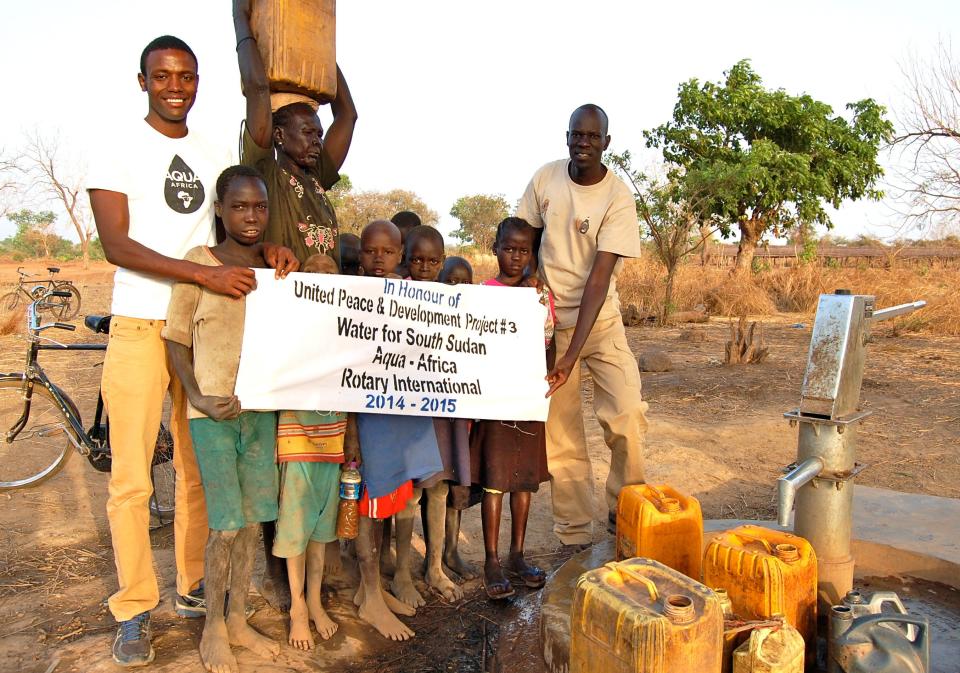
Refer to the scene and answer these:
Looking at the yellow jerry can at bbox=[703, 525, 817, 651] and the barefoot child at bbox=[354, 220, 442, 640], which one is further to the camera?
the barefoot child at bbox=[354, 220, 442, 640]

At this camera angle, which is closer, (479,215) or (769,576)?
(769,576)

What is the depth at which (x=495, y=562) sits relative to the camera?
338cm

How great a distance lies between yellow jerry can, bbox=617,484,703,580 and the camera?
8.47 ft

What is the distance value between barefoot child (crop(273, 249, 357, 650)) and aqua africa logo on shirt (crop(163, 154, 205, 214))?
487mm

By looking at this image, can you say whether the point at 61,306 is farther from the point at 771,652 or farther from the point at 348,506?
the point at 771,652

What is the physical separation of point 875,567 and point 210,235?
3.04 meters

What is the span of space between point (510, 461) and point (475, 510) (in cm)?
144

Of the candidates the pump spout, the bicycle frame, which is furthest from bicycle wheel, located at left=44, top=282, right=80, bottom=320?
the pump spout

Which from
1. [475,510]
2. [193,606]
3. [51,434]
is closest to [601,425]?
[475,510]

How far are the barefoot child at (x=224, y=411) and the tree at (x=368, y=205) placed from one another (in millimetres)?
26585

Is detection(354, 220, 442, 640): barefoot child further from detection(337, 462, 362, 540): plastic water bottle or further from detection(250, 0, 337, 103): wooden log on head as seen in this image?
detection(250, 0, 337, 103): wooden log on head

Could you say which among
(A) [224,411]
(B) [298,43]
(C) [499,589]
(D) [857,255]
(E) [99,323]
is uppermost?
(D) [857,255]

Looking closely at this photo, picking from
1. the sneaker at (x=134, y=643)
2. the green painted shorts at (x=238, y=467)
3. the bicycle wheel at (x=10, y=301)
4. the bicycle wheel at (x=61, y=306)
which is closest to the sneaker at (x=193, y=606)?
the sneaker at (x=134, y=643)

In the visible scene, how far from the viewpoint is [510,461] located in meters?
3.37
